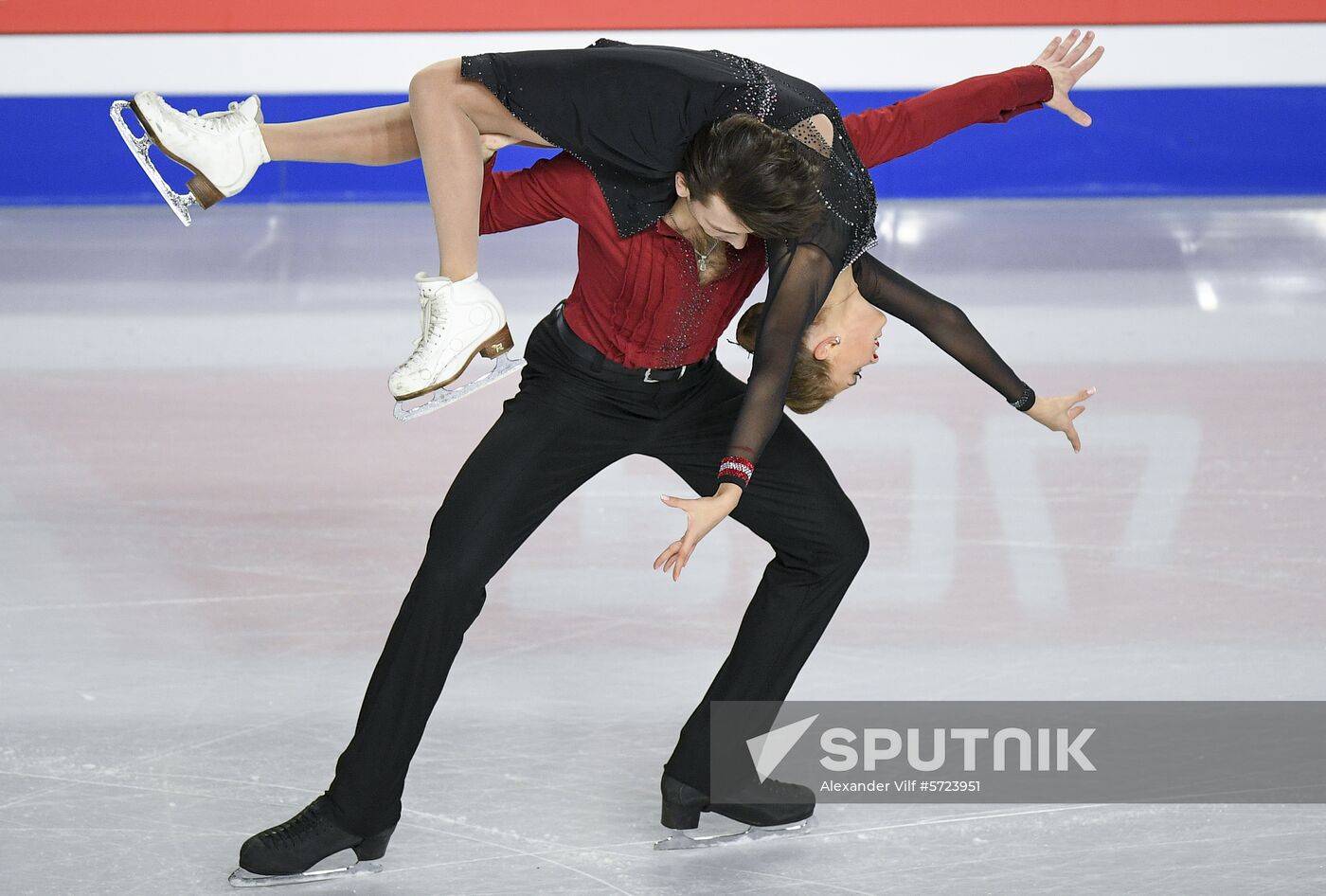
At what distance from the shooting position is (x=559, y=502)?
269 centimetres

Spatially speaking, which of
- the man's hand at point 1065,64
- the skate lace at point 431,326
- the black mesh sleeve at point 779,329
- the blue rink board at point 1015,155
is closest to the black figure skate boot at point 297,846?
the skate lace at point 431,326

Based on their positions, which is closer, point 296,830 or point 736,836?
point 296,830

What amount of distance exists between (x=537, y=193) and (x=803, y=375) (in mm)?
553

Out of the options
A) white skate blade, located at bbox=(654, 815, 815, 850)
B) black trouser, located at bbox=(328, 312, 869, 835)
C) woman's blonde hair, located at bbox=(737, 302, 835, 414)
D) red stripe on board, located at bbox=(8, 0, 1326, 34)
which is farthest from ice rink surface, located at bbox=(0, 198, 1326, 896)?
red stripe on board, located at bbox=(8, 0, 1326, 34)

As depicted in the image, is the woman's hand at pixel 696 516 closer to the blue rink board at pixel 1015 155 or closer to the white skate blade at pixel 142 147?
the white skate blade at pixel 142 147

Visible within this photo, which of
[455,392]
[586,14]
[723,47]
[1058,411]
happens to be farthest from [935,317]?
[586,14]

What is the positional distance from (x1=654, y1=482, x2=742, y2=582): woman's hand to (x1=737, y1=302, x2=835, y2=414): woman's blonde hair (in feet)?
1.05

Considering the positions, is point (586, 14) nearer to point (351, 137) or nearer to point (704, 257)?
point (351, 137)

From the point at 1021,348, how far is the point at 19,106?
20.3ft

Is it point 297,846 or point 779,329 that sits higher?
point 779,329

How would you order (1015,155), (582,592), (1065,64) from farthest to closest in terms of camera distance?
(1015,155)
(582,592)
(1065,64)

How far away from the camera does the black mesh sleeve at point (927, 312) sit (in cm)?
276

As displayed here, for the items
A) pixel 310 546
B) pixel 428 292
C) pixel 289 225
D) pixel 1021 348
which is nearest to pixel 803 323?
pixel 428 292

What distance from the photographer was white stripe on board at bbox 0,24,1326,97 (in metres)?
9.15
